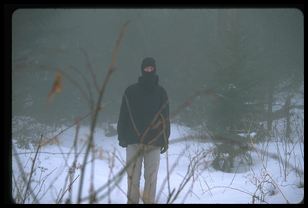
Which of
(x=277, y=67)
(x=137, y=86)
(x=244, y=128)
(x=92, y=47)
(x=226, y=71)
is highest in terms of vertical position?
(x=92, y=47)

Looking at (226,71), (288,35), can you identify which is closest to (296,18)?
(288,35)

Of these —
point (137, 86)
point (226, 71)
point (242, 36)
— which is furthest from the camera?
point (242, 36)

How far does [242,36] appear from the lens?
246 inches

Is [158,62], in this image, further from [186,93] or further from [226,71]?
[226,71]

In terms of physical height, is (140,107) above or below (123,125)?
above

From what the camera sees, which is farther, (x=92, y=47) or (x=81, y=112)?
(x=92, y=47)

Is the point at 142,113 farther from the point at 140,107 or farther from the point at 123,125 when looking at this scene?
the point at 123,125

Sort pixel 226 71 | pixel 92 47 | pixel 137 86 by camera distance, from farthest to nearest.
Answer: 1. pixel 92 47
2. pixel 226 71
3. pixel 137 86


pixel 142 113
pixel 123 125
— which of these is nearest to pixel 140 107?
pixel 142 113

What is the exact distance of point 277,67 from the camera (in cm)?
990

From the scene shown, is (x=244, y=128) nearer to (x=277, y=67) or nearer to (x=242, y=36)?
(x=242, y=36)

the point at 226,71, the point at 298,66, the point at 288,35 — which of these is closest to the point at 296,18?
the point at 288,35

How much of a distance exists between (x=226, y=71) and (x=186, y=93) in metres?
4.12

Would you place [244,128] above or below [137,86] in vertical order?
below
